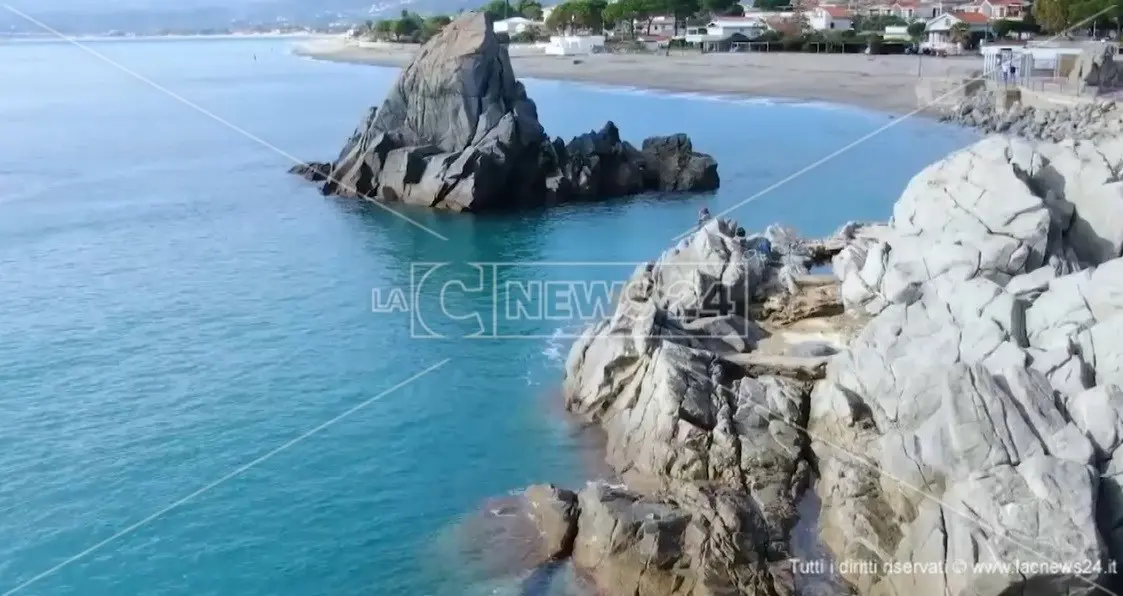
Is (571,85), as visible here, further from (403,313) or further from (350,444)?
(350,444)

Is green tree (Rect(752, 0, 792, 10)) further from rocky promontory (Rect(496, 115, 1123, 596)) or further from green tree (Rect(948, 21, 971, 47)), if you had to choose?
rocky promontory (Rect(496, 115, 1123, 596))

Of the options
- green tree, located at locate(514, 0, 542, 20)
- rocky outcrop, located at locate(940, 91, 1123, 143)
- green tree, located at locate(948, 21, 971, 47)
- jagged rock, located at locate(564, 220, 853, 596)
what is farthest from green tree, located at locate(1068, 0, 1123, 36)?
green tree, located at locate(514, 0, 542, 20)

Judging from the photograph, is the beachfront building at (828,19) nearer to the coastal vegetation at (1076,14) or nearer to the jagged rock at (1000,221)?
the coastal vegetation at (1076,14)

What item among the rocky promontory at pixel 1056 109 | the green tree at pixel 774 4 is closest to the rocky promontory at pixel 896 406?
the rocky promontory at pixel 1056 109

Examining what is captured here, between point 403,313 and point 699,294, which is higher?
point 699,294

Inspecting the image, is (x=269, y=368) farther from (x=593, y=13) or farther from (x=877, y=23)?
(x=593, y=13)

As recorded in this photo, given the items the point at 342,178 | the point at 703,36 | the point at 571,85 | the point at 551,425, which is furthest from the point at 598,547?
the point at 703,36
